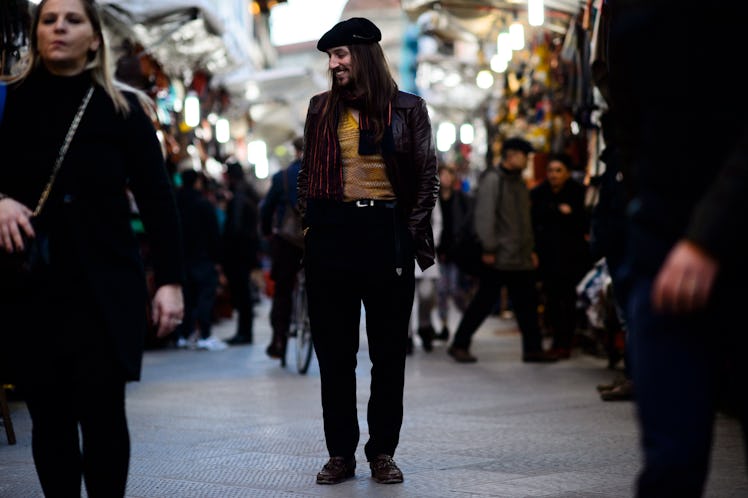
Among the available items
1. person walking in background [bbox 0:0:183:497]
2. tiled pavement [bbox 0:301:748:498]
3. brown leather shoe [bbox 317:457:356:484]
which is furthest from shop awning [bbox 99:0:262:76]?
person walking in background [bbox 0:0:183:497]

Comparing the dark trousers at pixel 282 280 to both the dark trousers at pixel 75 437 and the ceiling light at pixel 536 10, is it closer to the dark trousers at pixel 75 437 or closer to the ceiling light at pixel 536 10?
the ceiling light at pixel 536 10

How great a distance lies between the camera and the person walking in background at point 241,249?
14586 mm

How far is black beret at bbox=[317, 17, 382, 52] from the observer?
18.1ft

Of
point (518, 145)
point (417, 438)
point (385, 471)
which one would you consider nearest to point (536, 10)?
point (518, 145)

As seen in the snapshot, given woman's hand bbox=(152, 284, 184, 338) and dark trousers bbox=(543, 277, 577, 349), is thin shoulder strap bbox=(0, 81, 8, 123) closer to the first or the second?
woman's hand bbox=(152, 284, 184, 338)

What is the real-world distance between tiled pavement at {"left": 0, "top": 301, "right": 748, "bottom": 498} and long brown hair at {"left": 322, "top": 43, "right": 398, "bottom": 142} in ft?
5.38

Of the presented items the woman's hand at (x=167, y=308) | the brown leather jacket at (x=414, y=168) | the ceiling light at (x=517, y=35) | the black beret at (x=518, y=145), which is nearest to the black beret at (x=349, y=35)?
the brown leather jacket at (x=414, y=168)

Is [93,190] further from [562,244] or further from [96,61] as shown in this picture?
[562,244]

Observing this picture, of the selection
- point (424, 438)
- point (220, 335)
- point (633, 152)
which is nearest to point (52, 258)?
point (633, 152)

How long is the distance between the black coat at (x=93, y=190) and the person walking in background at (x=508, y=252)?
8.09 meters

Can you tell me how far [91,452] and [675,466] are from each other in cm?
183

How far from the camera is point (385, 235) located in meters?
5.55

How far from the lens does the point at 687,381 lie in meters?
2.59

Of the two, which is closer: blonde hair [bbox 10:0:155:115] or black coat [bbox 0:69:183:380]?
black coat [bbox 0:69:183:380]
